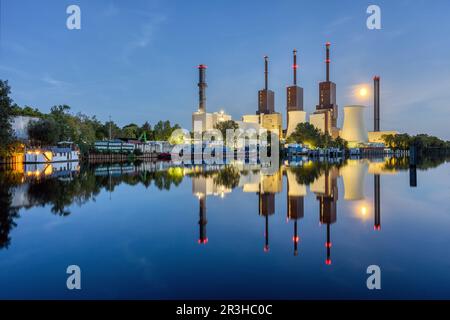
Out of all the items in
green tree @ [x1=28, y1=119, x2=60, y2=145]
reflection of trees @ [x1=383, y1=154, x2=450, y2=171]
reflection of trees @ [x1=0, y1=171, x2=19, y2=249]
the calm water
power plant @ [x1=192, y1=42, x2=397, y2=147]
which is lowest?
the calm water

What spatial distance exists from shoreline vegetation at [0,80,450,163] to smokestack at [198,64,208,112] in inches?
798

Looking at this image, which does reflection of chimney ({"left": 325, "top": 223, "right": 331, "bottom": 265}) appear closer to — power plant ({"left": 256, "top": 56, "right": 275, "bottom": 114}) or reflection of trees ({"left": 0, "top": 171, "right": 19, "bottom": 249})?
reflection of trees ({"left": 0, "top": 171, "right": 19, "bottom": 249})

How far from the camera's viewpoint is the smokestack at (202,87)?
316 feet

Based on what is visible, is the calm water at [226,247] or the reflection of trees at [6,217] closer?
the calm water at [226,247]

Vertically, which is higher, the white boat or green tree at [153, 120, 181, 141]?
green tree at [153, 120, 181, 141]

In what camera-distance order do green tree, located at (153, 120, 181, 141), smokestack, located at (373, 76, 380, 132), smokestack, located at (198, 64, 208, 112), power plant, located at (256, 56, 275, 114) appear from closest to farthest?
green tree, located at (153, 120, 181, 141) → smokestack, located at (198, 64, 208, 112) → smokestack, located at (373, 76, 380, 132) → power plant, located at (256, 56, 275, 114)

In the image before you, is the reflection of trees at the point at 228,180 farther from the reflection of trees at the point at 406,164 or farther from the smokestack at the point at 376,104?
the smokestack at the point at 376,104

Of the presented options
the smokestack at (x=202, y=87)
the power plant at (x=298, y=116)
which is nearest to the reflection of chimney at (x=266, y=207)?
the power plant at (x=298, y=116)

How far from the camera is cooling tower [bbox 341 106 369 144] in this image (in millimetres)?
81938

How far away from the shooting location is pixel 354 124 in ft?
272

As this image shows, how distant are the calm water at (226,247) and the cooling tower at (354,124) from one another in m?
78.8

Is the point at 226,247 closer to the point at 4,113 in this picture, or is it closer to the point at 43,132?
the point at 4,113

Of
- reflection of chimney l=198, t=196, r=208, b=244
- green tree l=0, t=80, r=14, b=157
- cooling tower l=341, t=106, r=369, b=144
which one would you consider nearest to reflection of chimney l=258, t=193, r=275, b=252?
reflection of chimney l=198, t=196, r=208, b=244
